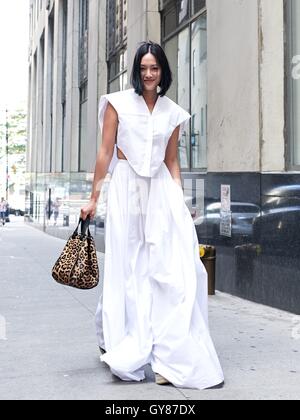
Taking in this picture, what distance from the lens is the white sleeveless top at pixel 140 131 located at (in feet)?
12.0

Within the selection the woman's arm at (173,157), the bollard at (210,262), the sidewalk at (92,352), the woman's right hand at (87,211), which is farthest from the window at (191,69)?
the woman's right hand at (87,211)

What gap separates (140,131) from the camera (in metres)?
3.67

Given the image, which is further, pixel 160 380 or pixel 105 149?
pixel 105 149

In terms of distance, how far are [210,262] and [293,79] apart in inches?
102

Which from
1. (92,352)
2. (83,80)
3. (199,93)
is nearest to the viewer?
(92,352)

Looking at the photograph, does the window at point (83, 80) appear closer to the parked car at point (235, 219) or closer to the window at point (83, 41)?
the window at point (83, 41)

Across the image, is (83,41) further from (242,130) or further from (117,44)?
(242,130)

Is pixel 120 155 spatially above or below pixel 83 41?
below

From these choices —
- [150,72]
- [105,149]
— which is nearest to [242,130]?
[150,72]

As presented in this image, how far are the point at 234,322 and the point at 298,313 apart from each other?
0.74 meters

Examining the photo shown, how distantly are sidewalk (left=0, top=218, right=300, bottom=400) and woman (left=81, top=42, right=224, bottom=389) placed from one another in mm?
187

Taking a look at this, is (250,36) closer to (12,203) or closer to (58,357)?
(58,357)
